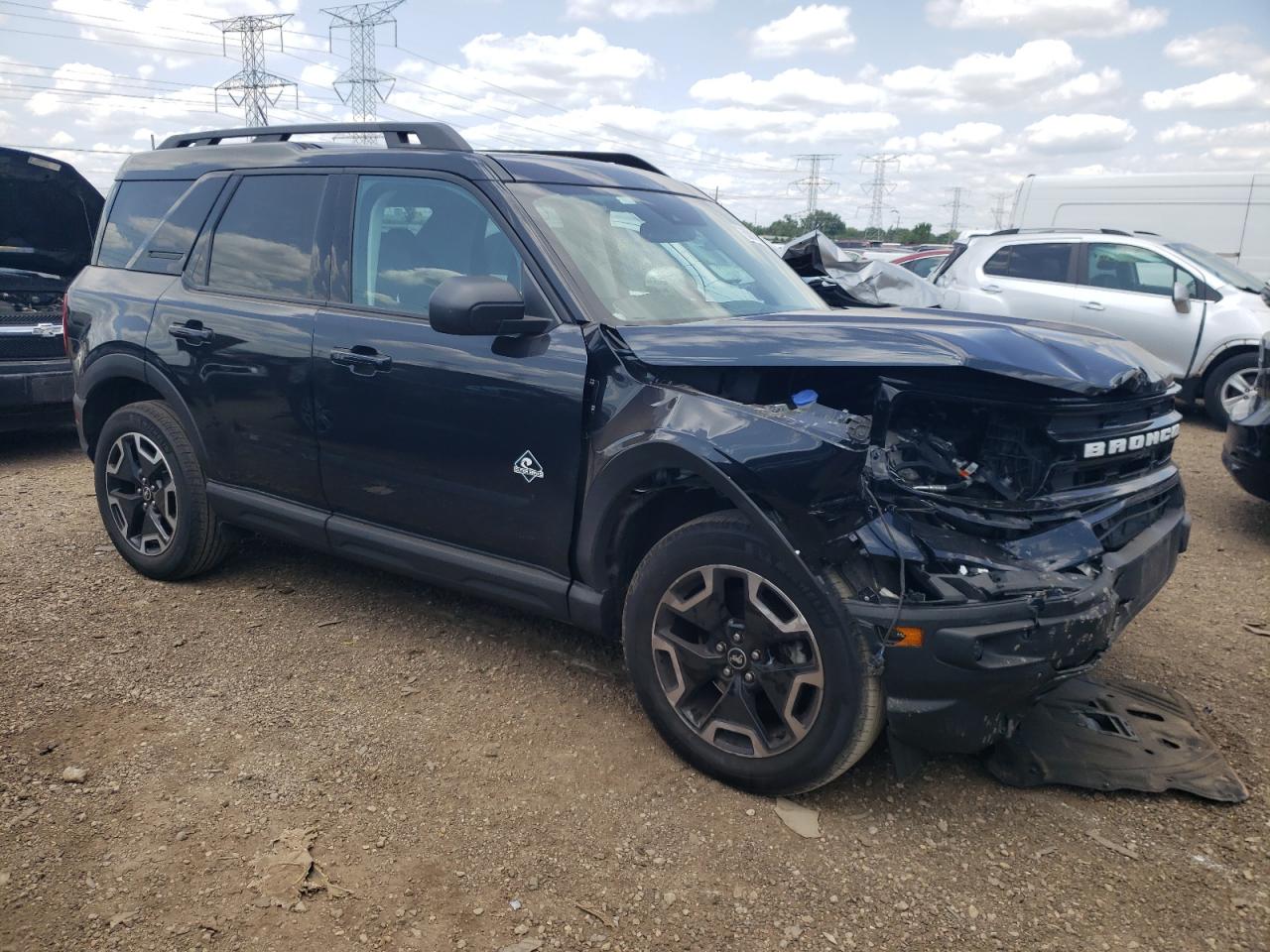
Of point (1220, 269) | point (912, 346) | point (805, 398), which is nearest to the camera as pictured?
point (912, 346)

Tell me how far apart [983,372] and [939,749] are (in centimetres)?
104

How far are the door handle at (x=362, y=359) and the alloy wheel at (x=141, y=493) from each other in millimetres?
1302

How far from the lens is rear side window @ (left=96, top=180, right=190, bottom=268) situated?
4.55m

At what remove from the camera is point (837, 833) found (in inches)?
109

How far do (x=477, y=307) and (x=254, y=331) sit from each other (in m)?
1.40

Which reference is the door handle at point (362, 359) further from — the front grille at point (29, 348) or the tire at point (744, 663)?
the front grille at point (29, 348)

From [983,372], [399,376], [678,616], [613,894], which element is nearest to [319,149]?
[399,376]

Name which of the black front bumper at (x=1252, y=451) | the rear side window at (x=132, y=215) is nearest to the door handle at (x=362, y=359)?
the rear side window at (x=132, y=215)

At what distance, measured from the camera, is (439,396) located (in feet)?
11.1

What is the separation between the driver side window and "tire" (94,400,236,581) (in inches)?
52.0

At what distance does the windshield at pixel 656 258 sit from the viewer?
3326 millimetres

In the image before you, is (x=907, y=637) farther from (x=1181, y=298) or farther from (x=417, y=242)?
(x=1181, y=298)

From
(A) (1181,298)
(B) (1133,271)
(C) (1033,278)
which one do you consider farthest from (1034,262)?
(A) (1181,298)

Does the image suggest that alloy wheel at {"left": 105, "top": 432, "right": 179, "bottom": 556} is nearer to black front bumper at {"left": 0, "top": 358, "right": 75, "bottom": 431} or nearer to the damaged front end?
black front bumper at {"left": 0, "top": 358, "right": 75, "bottom": 431}
